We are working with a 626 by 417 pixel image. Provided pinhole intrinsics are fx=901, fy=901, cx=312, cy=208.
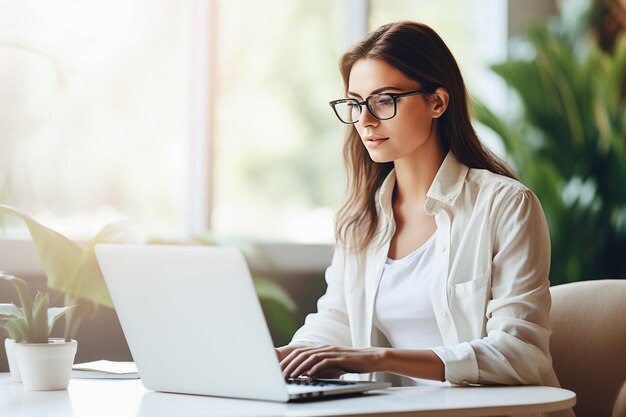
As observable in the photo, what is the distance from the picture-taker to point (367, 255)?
206cm

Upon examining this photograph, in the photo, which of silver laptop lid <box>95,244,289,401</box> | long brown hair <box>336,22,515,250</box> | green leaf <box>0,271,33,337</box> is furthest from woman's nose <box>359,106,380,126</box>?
green leaf <box>0,271,33,337</box>

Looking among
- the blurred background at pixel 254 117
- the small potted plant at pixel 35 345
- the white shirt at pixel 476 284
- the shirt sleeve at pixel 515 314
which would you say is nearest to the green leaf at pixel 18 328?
the small potted plant at pixel 35 345

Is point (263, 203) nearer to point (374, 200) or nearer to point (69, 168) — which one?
point (69, 168)

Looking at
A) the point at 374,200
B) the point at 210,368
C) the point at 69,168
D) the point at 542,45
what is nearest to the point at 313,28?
the point at 542,45

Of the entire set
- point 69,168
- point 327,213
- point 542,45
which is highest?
point 542,45

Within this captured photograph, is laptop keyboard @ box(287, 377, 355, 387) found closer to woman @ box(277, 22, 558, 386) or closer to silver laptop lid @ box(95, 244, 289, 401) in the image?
woman @ box(277, 22, 558, 386)

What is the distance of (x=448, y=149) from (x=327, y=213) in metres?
1.69

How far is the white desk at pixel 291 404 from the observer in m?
1.26

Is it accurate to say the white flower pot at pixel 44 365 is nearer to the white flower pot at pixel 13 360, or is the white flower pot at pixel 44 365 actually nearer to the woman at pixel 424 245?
the white flower pot at pixel 13 360

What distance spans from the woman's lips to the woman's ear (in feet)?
0.46

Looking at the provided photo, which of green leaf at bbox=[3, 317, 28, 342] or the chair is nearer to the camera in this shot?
green leaf at bbox=[3, 317, 28, 342]

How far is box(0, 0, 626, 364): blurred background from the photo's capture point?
9.61 ft

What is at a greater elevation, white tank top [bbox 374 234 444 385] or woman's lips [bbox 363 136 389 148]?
woman's lips [bbox 363 136 389 148]

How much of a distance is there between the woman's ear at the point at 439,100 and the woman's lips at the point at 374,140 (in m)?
0.14
